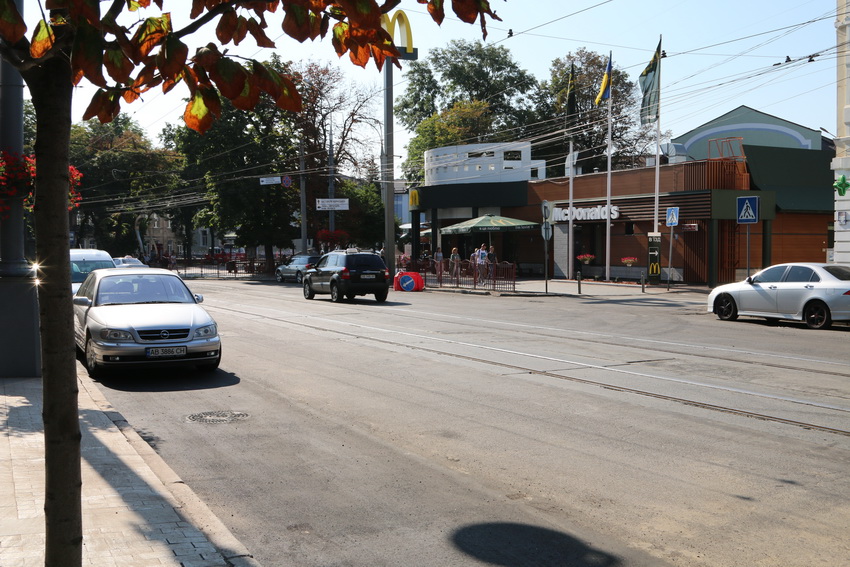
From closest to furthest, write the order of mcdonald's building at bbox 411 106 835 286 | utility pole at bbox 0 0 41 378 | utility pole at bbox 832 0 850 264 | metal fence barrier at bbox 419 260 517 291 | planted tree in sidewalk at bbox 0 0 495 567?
planted tree in sidewalk at bbox 0 0 495 567, utility pole at bbox 0 0 41 378, utility pole at bbox 832 0 850 264, metal fence barrier at bbox 419 260 517 291, mcdonald's building at bbox 411 106 835 286

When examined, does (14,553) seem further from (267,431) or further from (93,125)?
(93,125)

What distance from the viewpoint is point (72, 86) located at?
10.5 feet

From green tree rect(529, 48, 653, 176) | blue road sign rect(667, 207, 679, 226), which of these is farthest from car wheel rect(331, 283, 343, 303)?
green tree rect(529, 48, 653, 176)

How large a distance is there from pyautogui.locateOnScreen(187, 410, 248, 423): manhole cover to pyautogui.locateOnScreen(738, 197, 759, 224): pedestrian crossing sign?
17.7 m

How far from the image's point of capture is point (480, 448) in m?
7.21

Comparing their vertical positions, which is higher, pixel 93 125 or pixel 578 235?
pixel 93 125

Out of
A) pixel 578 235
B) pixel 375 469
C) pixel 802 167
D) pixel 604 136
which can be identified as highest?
pixel 604 136

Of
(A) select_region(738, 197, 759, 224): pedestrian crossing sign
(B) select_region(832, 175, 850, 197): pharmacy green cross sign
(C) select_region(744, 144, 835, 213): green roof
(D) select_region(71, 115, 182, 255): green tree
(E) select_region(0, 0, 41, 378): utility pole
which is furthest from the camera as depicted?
(D) select_region(71, 115, 182, 255): green tree

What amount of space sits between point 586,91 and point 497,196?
972 inches

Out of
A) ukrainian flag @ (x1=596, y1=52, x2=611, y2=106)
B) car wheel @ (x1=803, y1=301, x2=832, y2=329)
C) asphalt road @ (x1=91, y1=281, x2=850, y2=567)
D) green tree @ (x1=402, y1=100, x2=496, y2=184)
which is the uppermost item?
green tree @ (x1=402, y1=100, x2=496, y2=184)

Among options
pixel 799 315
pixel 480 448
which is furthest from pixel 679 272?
pixel 480 448

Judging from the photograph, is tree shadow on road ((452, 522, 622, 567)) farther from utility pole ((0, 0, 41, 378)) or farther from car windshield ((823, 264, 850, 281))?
car windshield ((823, 264, 850, 281))

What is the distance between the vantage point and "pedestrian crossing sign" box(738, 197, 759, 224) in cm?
2203

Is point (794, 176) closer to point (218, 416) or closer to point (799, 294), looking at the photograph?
→ point (799, 294)
